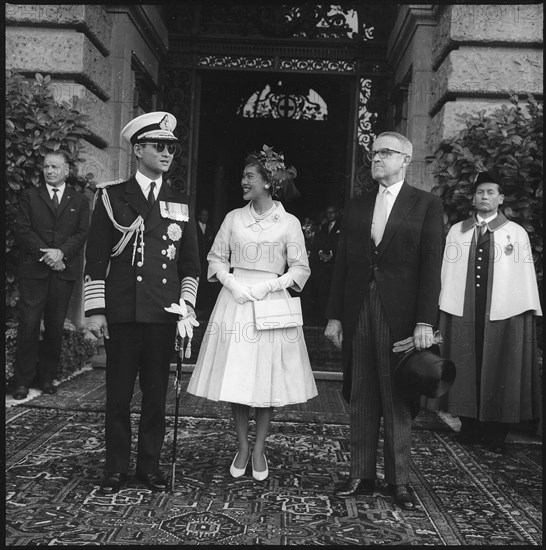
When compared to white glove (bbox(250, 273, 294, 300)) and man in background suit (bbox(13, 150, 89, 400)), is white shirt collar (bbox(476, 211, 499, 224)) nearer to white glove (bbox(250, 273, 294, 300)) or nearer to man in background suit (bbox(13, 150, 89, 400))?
white glove (bbox(250, 273, 294, 300))

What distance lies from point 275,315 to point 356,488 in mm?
1086

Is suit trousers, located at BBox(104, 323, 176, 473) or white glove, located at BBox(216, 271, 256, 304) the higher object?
white glove, located at BBox(216, 271, 256, 304)

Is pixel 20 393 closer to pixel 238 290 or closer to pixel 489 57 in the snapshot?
pixel 238 290

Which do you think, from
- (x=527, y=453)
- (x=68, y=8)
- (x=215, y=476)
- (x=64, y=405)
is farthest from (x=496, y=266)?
(x=68, y=8)

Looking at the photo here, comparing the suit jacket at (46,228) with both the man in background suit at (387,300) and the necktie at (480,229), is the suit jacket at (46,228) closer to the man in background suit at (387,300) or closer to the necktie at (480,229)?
the man in background suit at (387,300)

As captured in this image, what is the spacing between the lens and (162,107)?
10.5 m

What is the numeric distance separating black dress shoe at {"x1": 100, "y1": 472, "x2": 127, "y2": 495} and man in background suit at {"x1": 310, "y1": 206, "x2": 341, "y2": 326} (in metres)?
7.23

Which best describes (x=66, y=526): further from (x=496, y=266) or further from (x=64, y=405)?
(x=496, y=266)

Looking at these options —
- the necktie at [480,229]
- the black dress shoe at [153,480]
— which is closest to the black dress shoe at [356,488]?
the black dress shoe at [153,480]

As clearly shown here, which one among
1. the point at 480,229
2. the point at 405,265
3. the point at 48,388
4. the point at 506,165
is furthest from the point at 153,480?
the point at 506,165

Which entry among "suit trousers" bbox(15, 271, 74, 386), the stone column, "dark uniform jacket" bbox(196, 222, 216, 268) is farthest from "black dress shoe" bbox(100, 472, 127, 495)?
"dark uniform jacket" bbox(196, 222, 216, 268)

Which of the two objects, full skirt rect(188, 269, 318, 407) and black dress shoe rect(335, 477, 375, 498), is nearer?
black dress shoe rect(335, 477, 375, 498)

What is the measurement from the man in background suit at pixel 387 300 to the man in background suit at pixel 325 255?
22.6 feet

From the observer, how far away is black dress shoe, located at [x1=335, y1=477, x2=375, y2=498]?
4246 millimetres
